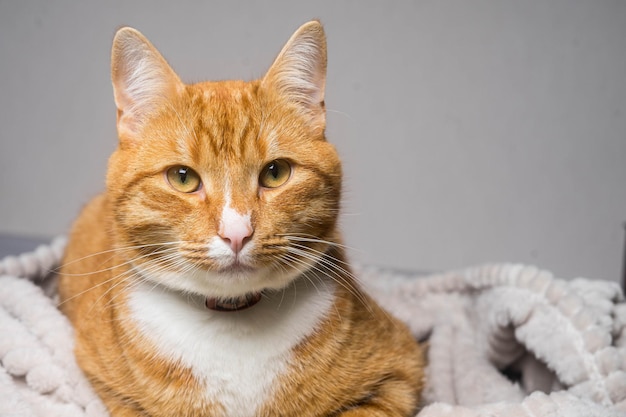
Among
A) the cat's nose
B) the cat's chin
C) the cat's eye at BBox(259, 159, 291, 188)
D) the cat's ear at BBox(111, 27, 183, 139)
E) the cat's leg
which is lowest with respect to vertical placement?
the cat's leg

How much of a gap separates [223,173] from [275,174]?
4.6 inches

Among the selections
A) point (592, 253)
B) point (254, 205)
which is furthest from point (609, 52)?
point (254, 205)

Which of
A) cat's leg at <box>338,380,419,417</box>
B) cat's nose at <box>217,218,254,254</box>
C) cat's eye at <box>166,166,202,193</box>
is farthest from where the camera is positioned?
cat's leg at <box>338,380,419,417</box>

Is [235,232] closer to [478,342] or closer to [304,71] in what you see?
[304,71]

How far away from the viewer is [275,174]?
1.38 meters

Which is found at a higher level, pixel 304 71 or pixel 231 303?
pixel 304 71

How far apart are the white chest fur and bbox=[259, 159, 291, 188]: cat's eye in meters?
0.24

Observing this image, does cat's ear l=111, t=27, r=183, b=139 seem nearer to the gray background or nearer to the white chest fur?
the white chest fur

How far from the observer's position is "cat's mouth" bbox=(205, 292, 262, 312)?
1.41 m

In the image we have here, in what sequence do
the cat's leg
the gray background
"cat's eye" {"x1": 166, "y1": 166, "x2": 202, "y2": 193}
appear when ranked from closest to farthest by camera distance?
"cat's eye" {"x1": 166, "y1": 166, "x2": 202, "y2": 193} → the cat's leg → the gray background

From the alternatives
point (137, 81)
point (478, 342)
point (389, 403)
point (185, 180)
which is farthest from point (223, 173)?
point (478, 342)

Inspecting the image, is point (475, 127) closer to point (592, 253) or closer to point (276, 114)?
point (592, 253)

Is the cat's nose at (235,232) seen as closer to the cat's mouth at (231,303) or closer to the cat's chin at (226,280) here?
the cat's chin at (226,280)

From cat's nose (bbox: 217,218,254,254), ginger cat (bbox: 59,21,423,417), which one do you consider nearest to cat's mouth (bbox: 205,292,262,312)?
ginger cat (bbox: 59,21,423,417)
